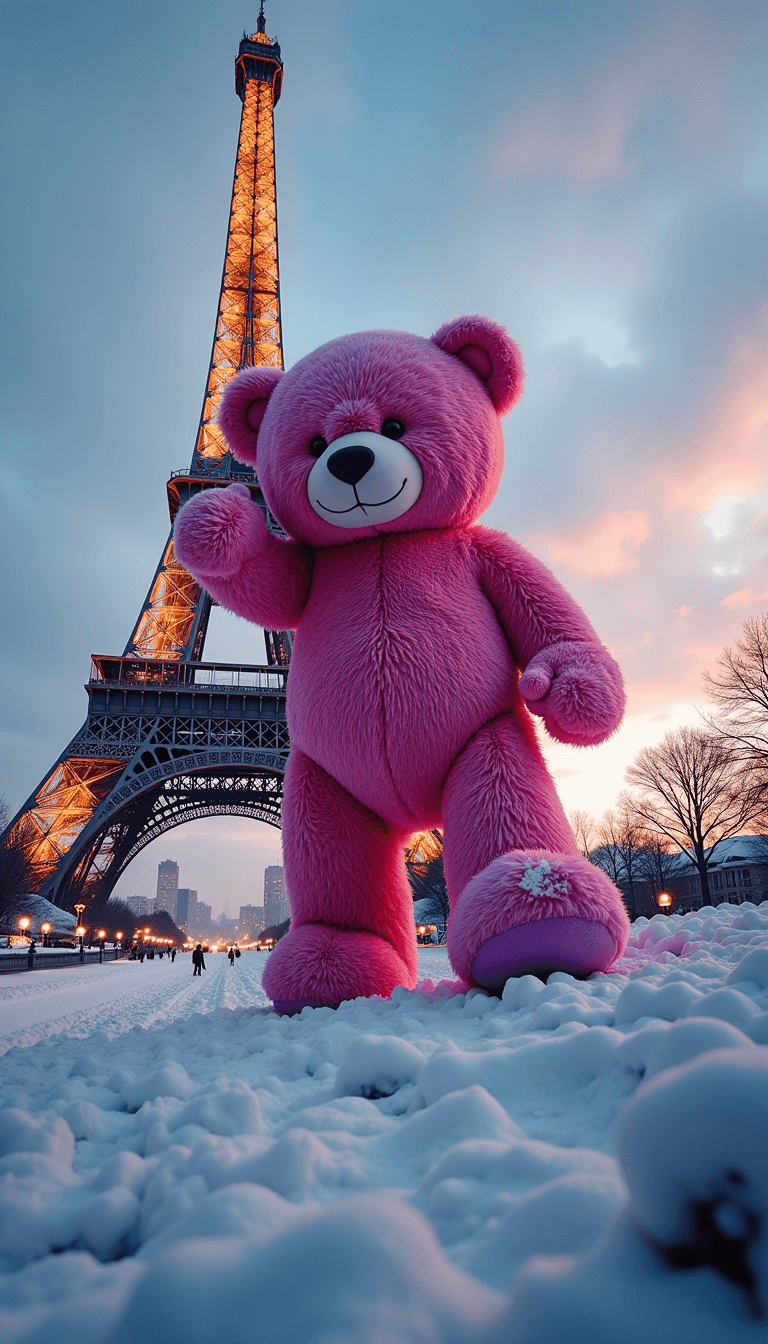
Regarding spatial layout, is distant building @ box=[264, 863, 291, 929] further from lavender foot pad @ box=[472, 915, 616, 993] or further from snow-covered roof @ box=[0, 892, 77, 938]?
lavender foot pad @ box=[472, 915, 616, 993]

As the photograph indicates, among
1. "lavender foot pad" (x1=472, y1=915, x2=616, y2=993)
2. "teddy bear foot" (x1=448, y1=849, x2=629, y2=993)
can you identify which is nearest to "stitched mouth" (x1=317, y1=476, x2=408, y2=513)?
"teddy bear foot" (x1=448, y1=849, x2=629, y2=993)

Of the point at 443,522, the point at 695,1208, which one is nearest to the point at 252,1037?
the point at 695,1208

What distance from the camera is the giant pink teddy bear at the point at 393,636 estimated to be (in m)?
2.10

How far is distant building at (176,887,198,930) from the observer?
584ft

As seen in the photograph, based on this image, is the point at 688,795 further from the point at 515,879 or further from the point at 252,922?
the point at 252,922

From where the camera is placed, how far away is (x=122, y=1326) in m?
0.41

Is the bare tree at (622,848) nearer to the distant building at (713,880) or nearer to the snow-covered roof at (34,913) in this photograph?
the distant building at (713,880)

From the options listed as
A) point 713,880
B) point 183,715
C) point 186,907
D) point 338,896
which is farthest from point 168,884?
point 338,896

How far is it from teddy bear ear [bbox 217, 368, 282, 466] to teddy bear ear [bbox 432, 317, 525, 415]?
0.69 meters

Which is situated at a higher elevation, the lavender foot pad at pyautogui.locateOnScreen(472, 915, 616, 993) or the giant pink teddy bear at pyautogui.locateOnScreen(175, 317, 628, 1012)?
the giant pink teddy bear at pyautogui.locateOnScreen(175, 317, 628, 1012)

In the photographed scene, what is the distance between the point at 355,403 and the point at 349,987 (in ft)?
6.15

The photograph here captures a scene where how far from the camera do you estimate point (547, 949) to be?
5.43ft

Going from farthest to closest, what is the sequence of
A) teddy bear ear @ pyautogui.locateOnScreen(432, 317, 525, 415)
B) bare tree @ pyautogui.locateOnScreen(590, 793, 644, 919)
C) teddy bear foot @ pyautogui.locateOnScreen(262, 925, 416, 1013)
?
bare tree @ pyautogui.locateOnScreen(590, 793, 644, 919), teddy bear ear @ pyautogui.locateOnScreen(432, 317, 525, 415), teddy bear foot @ pyautogui.locateOnScreen(262, 925, 416, 1013)

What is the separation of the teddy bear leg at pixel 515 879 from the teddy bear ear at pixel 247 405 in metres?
1.53
